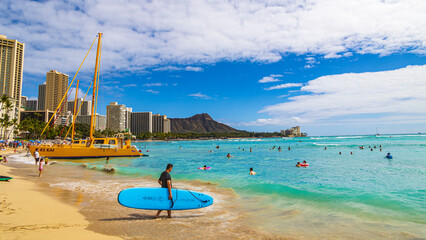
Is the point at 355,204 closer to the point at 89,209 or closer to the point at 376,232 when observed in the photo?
the point at 376,232

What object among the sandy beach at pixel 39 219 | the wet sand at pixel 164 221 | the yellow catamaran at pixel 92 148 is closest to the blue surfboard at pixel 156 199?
the wet sand at pixel 164 221

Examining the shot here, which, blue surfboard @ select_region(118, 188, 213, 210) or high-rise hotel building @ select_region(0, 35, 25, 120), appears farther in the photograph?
→ high-rise hotel building @ select_region(0, 35, 25, 120)

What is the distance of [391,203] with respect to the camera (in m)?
10.2

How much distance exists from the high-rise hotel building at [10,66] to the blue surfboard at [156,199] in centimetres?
14757

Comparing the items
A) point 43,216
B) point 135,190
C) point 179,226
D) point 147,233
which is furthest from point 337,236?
point 43,216

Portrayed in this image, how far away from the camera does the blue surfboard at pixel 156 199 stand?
6.89m

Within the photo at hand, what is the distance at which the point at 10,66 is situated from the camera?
12362 centimetres

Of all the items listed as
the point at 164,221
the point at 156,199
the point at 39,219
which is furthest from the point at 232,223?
the point at 39,219

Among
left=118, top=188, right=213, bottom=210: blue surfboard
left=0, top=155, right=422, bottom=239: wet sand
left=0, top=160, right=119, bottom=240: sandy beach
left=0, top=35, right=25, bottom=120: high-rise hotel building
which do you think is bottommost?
left=0, top=155, right=422, bottom=239: wet sand

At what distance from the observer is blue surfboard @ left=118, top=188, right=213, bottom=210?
689 centimetres

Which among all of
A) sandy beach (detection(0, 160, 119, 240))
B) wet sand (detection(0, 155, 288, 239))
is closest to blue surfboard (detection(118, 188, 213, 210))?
wet sand (detection(0, 155, 288, 239))

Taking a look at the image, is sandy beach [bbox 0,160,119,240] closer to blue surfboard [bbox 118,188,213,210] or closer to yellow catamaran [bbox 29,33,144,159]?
blue surfboard [bbox 118,188,213,210]

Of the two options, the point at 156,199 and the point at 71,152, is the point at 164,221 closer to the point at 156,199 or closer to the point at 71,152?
the point at 156,199

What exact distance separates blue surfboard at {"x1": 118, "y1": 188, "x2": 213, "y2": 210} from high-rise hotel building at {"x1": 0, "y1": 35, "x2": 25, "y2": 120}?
484ft
